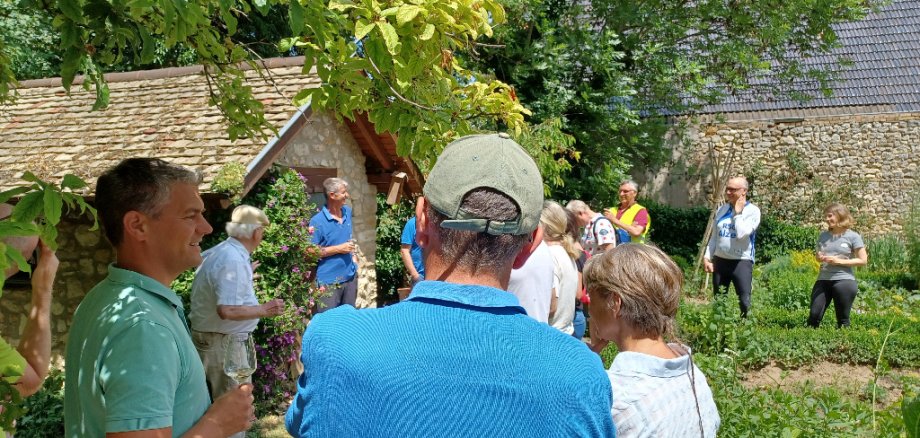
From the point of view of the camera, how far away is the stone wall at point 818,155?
18188 mm

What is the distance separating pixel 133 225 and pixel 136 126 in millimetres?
6233

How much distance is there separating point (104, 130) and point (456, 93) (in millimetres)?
5879

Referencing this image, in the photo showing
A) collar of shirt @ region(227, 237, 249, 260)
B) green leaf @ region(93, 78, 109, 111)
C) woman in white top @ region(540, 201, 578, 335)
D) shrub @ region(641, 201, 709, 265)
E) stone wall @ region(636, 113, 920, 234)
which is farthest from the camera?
stone wall @ region(636, 113, 920, 234)

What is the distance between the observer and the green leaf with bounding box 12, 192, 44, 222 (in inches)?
71.0

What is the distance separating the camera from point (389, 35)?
264 centimetres

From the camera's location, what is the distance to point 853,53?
20188mm

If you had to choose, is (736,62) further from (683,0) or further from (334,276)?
(334,276)

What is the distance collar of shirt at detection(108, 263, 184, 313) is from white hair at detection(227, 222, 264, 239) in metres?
2.86

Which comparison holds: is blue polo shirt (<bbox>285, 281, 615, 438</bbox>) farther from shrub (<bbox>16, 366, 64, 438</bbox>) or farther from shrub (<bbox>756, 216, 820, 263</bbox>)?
shrub (<bbox>756, 216, 820, 263</bbox>)

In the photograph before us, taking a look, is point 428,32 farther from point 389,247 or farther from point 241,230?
point 389,247

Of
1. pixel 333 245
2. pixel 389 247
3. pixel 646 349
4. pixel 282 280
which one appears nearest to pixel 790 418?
pixel 646 349

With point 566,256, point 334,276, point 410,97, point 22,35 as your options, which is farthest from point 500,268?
point 22,35

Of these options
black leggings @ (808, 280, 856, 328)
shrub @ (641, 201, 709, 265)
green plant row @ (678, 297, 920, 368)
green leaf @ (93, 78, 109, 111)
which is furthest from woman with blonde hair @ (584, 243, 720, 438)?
shrub @ (641, 201, 709, 265)

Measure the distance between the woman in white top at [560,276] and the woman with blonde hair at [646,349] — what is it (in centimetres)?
263
